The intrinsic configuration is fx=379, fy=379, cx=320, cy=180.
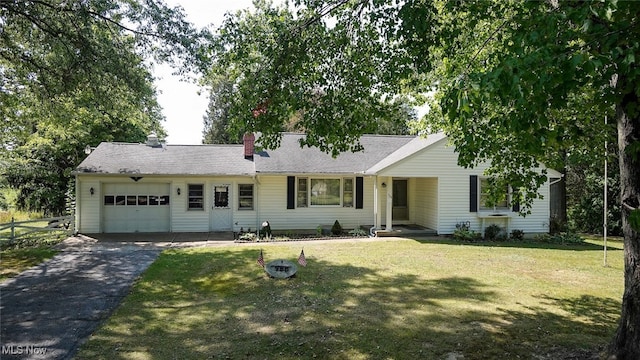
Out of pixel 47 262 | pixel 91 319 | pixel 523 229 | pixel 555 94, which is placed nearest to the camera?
pixel 555 94

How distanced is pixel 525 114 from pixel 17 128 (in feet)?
60.4

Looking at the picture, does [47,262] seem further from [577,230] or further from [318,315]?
[577,230]

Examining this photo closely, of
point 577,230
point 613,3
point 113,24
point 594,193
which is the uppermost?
point 113,24

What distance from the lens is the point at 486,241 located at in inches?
571

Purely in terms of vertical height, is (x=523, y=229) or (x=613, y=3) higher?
(x=613, y=3)

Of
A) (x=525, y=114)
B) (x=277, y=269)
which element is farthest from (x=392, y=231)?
(x=525, y=114)

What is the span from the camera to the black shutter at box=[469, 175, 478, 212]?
15125mm

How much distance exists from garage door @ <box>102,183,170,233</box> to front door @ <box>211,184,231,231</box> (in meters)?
1.92

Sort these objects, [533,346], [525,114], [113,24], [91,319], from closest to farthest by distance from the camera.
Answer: [525,114] < [533,346] < [91,319] < [113,24]

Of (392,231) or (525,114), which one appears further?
(392,231)

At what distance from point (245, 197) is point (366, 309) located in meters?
10.7

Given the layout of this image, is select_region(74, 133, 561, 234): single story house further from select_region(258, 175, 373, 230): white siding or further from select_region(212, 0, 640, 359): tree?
select_region(212, 0, 640, 359): tree

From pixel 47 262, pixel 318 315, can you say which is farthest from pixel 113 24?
pixel 318 315

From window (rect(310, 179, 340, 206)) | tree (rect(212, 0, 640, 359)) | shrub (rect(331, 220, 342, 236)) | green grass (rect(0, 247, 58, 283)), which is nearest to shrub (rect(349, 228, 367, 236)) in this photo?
shrub (rect(331, 220, 342, 236))
